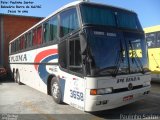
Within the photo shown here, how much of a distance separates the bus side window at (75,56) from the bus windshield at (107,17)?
0.66m

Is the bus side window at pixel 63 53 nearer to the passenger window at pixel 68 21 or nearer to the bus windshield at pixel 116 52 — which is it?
the passenger window at pixel 68 21

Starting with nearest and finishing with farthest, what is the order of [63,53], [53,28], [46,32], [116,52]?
[116,52] < [63,53] < [53,28] < [46,32]

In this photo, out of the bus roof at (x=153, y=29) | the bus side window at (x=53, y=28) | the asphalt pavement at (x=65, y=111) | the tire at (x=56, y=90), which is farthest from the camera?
the bus roof at (x=153, y=29)

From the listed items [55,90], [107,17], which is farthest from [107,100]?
[55,90]

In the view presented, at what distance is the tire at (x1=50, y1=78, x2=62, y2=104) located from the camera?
8.75 meters

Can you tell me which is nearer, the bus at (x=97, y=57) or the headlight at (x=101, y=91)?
the headlight at (x=101, y=91)

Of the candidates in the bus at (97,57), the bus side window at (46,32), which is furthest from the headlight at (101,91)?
the bus side window at (46,32)

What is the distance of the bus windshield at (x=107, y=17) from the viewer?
7.27 metres

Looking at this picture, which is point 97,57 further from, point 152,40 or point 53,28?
point 152,40

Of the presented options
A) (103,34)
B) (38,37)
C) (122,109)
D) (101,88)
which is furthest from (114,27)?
(38,37)

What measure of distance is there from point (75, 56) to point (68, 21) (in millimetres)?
1333

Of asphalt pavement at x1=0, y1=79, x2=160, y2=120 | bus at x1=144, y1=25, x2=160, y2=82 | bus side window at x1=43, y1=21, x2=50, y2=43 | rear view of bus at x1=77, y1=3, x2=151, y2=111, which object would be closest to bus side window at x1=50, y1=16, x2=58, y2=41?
bus side window at x1=43, y1=21, x2=50, y2=43

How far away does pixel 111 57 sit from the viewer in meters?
6.95

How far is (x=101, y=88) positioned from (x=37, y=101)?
4339 mm
